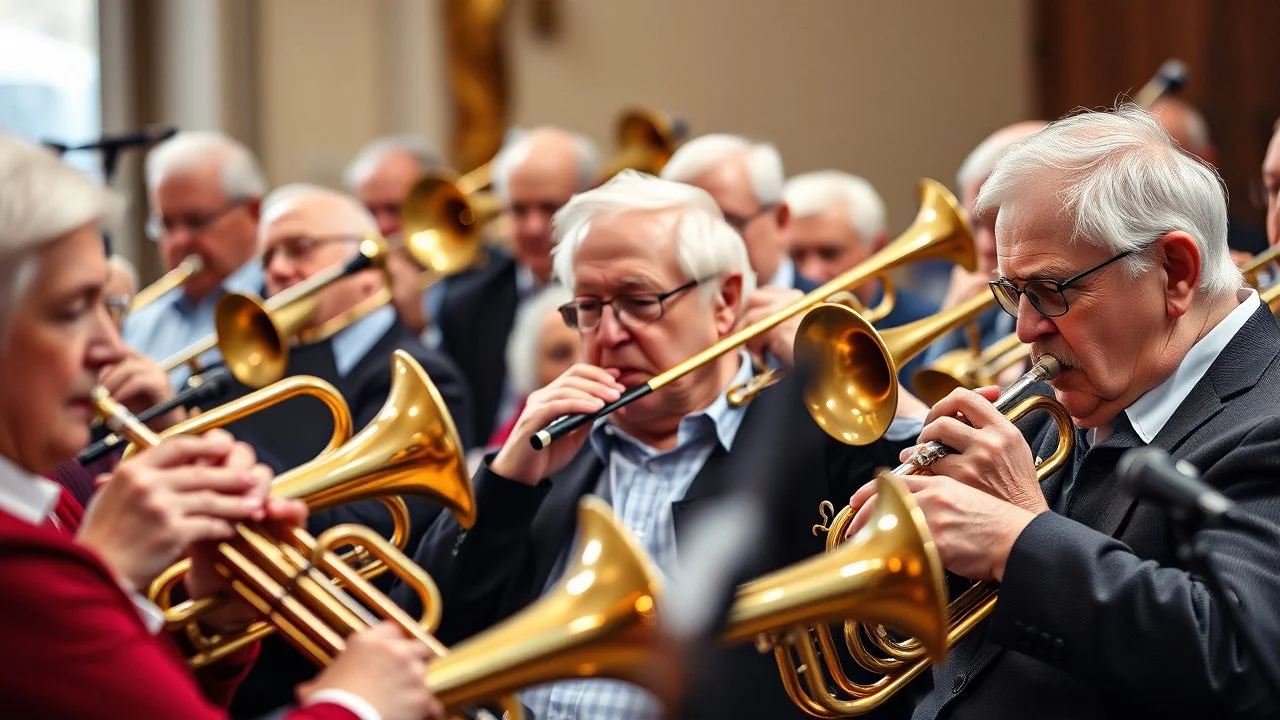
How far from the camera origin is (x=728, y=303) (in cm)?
339

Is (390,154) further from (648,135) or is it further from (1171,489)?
(1171,489)

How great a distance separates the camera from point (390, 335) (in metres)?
4.47

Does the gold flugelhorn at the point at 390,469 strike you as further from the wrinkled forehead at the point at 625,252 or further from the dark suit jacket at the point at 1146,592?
the dark suit jacket at the point at 1146,592

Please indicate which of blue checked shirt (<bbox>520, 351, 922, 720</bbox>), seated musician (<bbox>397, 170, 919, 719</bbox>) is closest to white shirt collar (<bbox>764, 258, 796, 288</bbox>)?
seated musician (<bbox>397, 170, 919, 719</bbox>)

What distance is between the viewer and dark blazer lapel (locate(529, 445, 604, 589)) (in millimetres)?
3131

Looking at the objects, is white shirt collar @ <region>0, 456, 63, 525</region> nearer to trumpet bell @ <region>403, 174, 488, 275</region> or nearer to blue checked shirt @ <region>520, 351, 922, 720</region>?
blue checked shirt @ <region>520, 351, 922, 720</region>

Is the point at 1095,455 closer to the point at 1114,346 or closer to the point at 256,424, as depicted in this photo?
the point at 1114,346

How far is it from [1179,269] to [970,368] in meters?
1.56

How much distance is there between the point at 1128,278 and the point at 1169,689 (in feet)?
1.99

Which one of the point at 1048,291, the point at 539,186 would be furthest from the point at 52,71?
the point at 1048,291

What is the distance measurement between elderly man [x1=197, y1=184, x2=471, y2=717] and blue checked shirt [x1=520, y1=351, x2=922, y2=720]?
448 mm

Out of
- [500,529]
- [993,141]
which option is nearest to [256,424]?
[500,529]

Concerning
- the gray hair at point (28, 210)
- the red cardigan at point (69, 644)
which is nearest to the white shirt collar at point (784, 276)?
the gray hair at point (28, 210)

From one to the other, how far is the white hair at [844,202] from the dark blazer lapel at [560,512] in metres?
2.97
